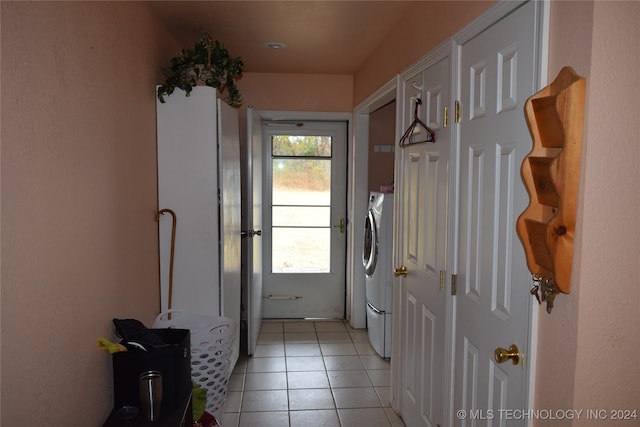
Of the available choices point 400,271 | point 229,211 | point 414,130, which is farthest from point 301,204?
point 414,130

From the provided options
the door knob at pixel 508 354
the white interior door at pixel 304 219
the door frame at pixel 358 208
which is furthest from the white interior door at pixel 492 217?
the white interior door at pixel 304 219

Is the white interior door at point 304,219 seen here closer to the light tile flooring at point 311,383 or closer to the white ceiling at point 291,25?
the light tile flooring at point 311,383

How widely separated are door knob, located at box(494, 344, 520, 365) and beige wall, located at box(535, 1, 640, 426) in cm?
21

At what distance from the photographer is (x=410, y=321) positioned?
2900 mm

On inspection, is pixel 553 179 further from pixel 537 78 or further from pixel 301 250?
pixel 301 250

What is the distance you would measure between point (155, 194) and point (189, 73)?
2.38 ft

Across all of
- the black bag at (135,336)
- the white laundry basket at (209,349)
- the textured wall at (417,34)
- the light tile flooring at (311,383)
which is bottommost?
the light tile flooring at (311,383)

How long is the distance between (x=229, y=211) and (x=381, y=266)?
135cm

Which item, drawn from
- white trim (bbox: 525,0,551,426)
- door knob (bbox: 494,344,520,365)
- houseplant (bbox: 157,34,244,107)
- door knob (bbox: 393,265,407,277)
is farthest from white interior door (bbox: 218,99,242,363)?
white trim (bbox: 525,0,551,426)

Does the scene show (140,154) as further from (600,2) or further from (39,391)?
(600,2)

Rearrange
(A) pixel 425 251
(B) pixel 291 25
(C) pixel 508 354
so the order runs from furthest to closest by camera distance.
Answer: (B) pixel 291 25 < (A) pixel 425 251 < (C) pixel 508 354

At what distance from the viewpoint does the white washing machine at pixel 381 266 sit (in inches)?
155

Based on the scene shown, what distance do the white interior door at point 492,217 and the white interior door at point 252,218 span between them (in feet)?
6.87

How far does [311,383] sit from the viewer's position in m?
3.58
